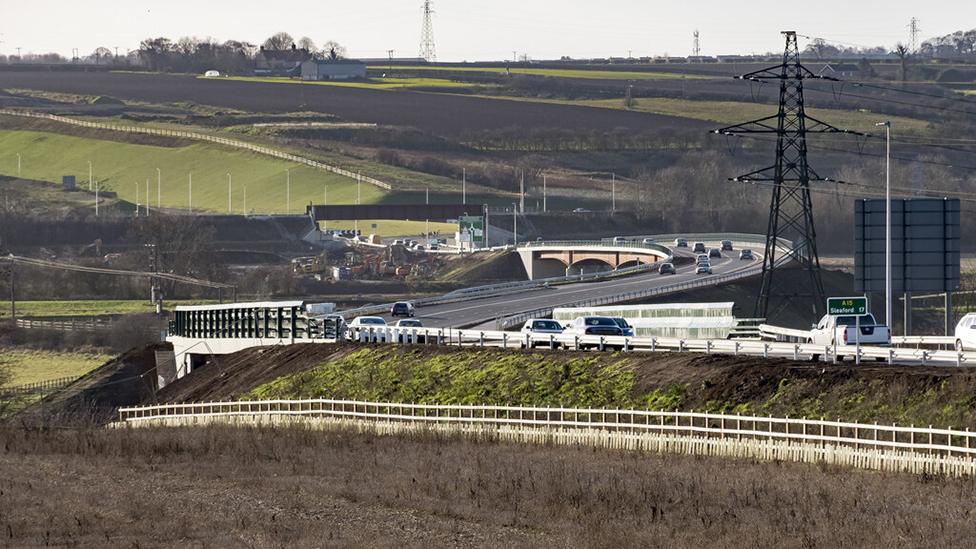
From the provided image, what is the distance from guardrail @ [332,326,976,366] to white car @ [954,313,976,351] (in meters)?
2.22

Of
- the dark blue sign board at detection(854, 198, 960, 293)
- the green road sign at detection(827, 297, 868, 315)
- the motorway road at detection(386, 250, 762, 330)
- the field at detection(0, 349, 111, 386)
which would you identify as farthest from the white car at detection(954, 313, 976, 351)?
the field at detection(0, 349, 111, 386)

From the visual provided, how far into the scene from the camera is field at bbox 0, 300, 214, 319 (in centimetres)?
14885

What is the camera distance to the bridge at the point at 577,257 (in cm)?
18362

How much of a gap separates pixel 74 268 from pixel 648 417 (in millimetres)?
127080

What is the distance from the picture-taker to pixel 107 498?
45781 mm

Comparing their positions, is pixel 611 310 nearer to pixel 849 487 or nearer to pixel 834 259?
pixel 849 487

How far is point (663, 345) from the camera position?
2537 inches

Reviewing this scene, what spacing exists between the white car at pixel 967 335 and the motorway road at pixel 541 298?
4285 cm

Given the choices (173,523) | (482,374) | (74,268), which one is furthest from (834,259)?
(173,523)

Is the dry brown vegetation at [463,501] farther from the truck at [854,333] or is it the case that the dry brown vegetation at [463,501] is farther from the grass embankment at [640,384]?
the truck at [854,333]

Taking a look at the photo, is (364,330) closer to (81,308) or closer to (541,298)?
(541,298)

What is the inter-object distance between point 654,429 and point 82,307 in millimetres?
110192

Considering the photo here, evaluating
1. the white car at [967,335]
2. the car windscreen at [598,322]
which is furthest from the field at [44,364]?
the white car at [967,335]

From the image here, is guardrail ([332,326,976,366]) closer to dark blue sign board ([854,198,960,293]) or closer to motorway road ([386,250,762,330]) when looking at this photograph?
dark blue sign board ([854,198,960,293])
